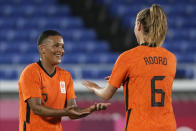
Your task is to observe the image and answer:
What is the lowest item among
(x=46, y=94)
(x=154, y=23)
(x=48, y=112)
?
(x=48, y=112)

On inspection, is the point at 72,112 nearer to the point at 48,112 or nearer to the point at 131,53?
the point at 48,112

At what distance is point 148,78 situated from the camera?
2.84 metres

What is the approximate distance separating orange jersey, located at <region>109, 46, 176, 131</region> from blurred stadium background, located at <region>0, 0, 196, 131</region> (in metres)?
5.53

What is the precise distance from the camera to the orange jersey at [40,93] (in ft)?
10.0

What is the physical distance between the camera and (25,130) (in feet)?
10.1

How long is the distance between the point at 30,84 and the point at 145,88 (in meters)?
0.85

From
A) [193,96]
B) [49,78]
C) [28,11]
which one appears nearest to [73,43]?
[28,11]

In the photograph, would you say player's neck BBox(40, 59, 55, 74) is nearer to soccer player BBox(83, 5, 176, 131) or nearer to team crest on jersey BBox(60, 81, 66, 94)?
team crest on jersey BBox(60, 81, 66, 94)

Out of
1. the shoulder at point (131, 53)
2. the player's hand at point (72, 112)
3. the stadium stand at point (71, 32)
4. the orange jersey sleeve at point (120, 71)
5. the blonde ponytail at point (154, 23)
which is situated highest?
the stadium stand at point (71, 32)

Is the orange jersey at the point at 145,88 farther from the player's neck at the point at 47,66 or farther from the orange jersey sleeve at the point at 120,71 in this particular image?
the player's neck at the point at 47,66

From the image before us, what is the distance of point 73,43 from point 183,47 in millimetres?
2819

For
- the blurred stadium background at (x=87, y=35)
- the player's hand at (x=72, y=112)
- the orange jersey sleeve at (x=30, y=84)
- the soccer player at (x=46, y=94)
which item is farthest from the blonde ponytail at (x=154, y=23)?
the blurred stadium background at (x=87, y=35)

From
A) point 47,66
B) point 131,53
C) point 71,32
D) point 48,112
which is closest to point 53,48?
point 47,66

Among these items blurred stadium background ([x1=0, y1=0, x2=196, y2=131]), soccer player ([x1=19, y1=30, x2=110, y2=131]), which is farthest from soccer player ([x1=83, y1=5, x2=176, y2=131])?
blurred stadium background ([x1=0, y1=0, x2=196, y2=131])
